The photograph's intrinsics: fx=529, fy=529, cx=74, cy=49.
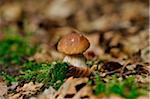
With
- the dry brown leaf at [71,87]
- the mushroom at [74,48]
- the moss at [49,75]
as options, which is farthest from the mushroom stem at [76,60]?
the dry brown leaf at [71,87]

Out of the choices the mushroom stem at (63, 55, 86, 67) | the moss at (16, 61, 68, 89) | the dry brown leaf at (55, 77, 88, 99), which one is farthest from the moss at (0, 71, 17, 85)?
the dry brown leaf at (55, 77, 88, 99)

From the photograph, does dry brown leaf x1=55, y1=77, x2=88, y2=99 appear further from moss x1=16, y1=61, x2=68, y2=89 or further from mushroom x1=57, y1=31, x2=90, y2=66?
mushroom x1=57, y1=31, x2=90, y2=66

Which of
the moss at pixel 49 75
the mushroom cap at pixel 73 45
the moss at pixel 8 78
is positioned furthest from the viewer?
the moss at pixel 8 78

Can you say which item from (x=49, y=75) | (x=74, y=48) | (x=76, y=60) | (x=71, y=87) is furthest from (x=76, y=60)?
(x=71, y=87)

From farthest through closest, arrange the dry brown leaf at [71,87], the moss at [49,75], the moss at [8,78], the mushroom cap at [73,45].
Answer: the moss at [8,78]
the mushroom cap at [73,45]
the moss at [49,75]
the dry brown leaf at [71,87]

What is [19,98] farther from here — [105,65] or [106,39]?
[106,39]

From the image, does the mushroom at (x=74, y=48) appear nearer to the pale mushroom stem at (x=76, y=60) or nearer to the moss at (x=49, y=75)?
the pale mushroom stem at (x=76, y=60)

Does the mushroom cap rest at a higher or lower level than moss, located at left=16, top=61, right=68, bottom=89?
higher
